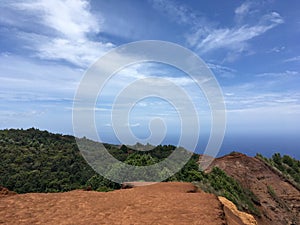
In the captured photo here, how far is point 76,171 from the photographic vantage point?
38438 millimetres

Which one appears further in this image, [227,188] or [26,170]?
[26,170]

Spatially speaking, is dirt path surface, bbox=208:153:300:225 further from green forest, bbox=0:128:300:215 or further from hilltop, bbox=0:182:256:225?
hilltop, bbox=0:182:256:225

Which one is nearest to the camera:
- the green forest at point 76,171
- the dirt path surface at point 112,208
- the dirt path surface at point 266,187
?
the dirt path surface at point 112,208

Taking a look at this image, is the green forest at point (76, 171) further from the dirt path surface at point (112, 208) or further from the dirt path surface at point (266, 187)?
the dirt path surface at point (112, 208)

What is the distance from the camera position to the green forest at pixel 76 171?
64.2 ft

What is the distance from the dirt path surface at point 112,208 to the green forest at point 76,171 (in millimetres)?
7871

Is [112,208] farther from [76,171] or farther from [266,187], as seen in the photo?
[76,171]

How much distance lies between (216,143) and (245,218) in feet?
14.3

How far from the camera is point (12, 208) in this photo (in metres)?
6.35

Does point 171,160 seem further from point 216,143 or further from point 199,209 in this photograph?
point 199,209

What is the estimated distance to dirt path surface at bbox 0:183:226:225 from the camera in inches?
229

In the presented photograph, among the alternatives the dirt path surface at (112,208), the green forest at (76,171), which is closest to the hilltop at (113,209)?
the dirt path surface at (112,208)

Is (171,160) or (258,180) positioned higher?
(171,160)

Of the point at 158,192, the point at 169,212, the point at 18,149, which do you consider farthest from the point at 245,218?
the point at 18,149
